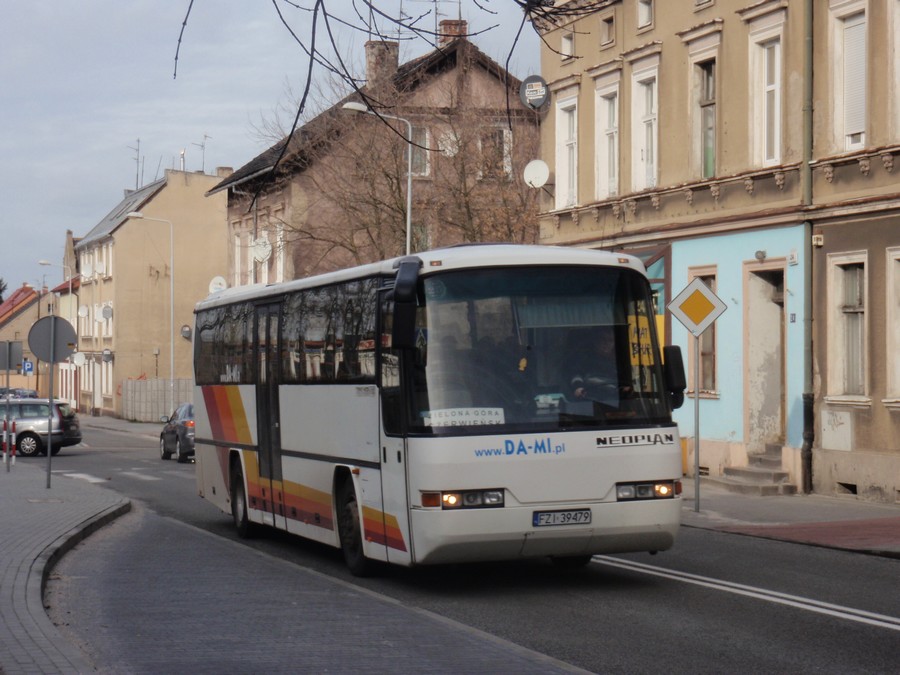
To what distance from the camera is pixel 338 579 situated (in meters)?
12.4

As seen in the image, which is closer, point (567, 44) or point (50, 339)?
point (50, 339)

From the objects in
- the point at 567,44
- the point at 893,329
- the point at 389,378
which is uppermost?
the point at 567,44

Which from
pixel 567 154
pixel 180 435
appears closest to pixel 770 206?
pixel 567 154

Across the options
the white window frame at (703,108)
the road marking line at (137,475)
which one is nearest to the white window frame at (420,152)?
the road marking line at (137,475)

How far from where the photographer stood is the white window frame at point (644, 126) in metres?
28.0

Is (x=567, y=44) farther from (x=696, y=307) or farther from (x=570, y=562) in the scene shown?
(x=570, y=562)

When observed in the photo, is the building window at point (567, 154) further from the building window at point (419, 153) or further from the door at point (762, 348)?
the door at point (762, 348)

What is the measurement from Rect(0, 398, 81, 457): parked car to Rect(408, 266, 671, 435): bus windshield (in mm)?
32219

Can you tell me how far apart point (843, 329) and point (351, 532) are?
469 inches

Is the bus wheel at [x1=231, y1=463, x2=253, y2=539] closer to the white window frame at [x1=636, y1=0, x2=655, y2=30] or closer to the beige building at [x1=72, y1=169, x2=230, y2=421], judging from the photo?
the white window frame at [x1=636, y1=0, x2=655, y2=30]

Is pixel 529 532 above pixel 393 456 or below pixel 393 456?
below

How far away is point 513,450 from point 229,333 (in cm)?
695

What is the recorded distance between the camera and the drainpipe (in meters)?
22.8

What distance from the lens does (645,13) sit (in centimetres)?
2827
